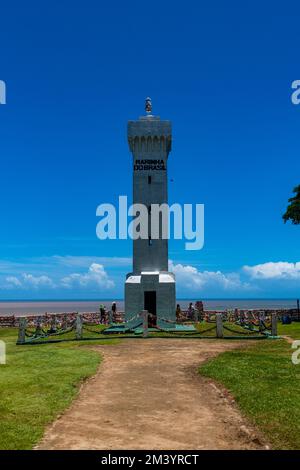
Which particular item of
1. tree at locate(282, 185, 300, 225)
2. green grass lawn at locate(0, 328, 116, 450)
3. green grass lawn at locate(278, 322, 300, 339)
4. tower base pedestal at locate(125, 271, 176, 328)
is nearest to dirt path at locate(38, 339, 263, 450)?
green grass lawn at locate(0, 328, 116, 450)

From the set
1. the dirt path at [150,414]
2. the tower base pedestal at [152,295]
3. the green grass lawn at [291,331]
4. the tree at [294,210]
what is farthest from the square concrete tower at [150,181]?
the dirt path at [150,414]

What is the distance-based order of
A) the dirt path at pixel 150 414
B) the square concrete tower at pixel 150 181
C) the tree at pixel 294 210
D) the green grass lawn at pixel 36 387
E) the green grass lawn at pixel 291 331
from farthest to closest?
the tree at pixel 294 210, the square concrete tower at pixel 150 181, the green grass lawn at pixel 291 331, the green grass lawn at pixel 36 387, the dirt path at pixel 150 414

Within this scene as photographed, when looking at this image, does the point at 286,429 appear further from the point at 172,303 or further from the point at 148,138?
the point at 148,138

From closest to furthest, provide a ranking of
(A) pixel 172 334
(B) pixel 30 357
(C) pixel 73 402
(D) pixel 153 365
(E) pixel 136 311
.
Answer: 1. (C) pixel 73 402
2. (D) pixel 153 365
3. (B) pixel 30 357
4. (A) pixel 172 334
5. (E) pixel 136 311

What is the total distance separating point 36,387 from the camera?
38.8 feet

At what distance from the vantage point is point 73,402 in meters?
10.6

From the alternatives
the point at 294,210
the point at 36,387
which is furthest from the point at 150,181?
the point at 36,387

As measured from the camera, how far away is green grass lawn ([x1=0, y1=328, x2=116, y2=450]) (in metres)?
8.25

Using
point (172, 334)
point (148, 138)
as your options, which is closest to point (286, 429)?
point (172, 334)

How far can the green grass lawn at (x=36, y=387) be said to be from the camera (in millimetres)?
8250

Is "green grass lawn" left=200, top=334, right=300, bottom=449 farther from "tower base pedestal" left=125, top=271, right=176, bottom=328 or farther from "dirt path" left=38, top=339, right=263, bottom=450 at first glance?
"tower base pedestal" left=125, top=271, right=176, bottom=328

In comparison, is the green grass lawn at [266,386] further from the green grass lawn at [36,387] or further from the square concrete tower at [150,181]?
the square concrete tower at [150,181]

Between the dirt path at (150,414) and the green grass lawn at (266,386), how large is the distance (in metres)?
0.38
